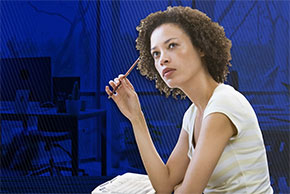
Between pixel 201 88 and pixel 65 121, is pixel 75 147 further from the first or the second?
pixel 201 88

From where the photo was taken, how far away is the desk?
3432 millimetres

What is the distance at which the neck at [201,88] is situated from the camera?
1.06 metres

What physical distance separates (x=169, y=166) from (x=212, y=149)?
1.14 ft

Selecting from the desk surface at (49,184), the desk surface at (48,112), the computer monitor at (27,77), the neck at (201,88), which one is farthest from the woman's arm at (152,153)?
the computer monitor at (27,77)

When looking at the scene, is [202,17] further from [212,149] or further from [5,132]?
[5,132]

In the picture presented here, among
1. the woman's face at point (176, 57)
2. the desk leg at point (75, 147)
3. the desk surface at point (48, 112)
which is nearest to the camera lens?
the woman's face at point (176, 57)

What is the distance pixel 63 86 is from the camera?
3.84m

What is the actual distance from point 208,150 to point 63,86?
3.23 metres

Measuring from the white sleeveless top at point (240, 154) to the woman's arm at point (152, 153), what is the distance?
0.22m

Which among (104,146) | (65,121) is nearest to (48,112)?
(65,121)

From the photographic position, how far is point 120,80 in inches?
48.6

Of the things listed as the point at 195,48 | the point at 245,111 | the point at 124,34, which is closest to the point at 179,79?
the point at 195,48

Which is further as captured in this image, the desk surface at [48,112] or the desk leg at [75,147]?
the desk surface at [48,112]

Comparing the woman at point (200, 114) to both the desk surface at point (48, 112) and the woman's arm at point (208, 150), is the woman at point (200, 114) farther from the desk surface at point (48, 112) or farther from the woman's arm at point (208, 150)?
the desk surface at point (48, 112)
